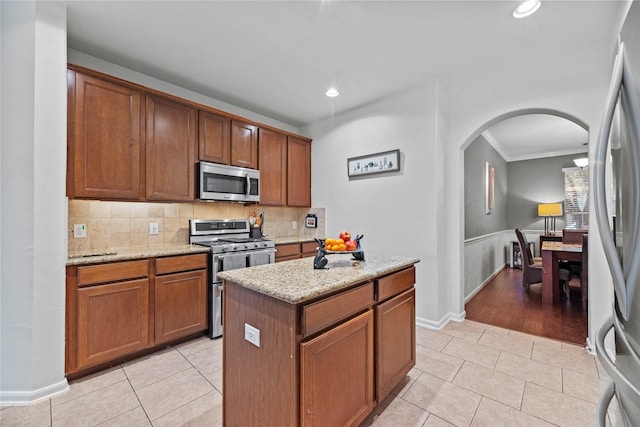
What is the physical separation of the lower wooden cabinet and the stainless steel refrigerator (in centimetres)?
277

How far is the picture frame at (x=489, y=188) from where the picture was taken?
201 inches

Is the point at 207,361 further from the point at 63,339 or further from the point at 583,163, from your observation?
the point at 583,163

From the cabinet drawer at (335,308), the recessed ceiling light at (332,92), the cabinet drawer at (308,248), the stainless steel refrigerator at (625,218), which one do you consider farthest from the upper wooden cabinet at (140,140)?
the stainless steel refrigerator at (625,218)

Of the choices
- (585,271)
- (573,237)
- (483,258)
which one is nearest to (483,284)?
(483,258)

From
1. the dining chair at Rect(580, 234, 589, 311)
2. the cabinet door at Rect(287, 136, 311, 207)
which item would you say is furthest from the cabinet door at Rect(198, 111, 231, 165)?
the dining chair at Rect(580, 234, 589, 311)

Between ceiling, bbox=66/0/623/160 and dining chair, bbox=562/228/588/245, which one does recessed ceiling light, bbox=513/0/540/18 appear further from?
dining chair, bbox=562/228/588/245

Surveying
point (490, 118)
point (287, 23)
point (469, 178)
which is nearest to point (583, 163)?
point (469, 178)

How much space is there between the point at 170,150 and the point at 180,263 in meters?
1.16

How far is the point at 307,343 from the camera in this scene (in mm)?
1214

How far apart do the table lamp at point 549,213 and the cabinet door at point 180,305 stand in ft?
22.9

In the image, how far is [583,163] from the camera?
5668mm

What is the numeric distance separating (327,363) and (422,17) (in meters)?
2.47

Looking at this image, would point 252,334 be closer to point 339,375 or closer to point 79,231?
point 339,375

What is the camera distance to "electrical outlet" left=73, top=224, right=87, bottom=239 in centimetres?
242
